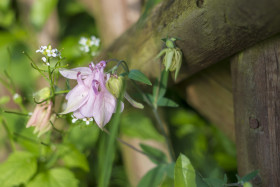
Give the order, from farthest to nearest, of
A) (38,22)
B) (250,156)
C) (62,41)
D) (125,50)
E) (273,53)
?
(62,41) → (38,22) → (125,50) → (250,156) → (273,53)

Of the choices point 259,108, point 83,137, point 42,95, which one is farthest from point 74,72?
point 83,137

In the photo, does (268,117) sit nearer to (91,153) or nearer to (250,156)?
(250,156)

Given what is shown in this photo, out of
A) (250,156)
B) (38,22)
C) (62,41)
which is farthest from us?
(62,41)

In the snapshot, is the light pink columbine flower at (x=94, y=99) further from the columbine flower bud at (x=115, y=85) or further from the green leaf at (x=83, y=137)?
the green leaf at (x=83, y=137)

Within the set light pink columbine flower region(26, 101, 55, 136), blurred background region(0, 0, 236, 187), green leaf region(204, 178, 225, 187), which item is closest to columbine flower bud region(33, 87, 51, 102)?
light pink columbine flower region(26, 101, 55, 136)

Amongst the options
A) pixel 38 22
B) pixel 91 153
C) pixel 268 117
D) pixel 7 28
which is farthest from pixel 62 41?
pixel 268 117

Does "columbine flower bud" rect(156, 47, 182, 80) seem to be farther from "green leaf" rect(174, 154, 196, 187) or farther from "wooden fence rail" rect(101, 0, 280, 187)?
"green leaf" rect(174, 154, 196, 187)
